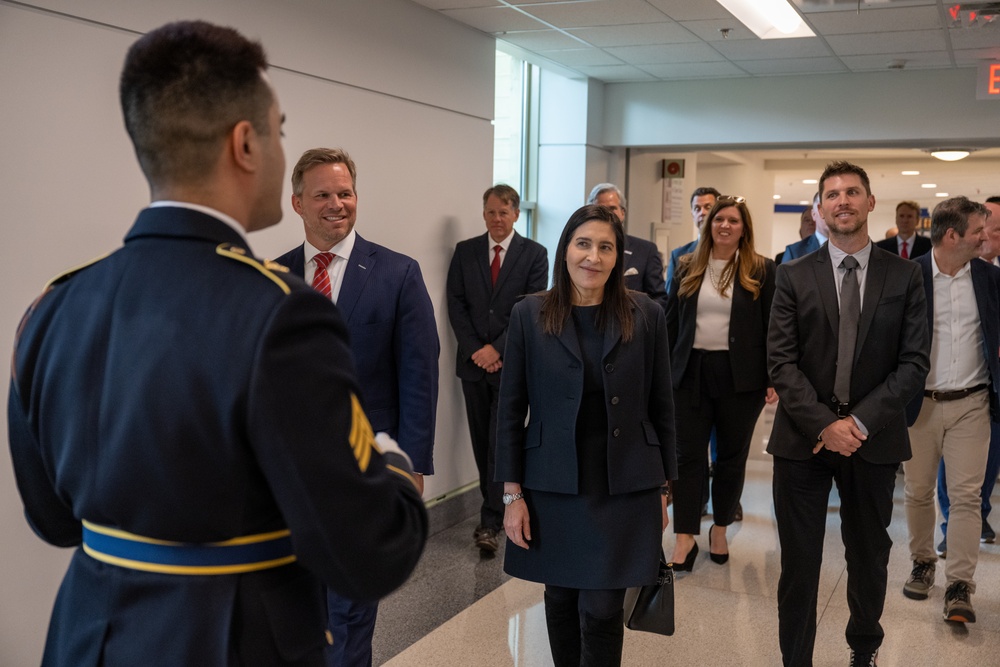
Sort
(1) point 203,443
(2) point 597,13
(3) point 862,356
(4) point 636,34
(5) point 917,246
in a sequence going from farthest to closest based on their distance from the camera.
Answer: (5) point 917,246
(4) point 636,34
(2) point 597,13
(3) point 862,356
(1) point 203,443

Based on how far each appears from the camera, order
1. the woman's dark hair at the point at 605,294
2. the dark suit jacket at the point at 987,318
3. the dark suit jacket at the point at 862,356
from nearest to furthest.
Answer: the woman's dark hair at the point at 605,294 → the dark suit jacket at the point at 862,356 → the dark suit jacket at the point at 987,318

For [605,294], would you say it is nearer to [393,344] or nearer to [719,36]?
[393,344]

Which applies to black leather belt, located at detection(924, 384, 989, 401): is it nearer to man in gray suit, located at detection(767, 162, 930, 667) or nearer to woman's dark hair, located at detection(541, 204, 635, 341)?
man in gray suit, located at detection(767, 162, 930, 667)

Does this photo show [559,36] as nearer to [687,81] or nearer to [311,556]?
[687,81]

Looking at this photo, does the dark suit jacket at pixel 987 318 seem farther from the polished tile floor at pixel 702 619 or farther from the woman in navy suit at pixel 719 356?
the polished tile floor at pixel 702 619

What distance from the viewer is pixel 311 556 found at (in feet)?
3.90

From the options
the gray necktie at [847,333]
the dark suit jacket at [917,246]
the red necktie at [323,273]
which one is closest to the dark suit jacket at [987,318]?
the gray necktie at [847,333]

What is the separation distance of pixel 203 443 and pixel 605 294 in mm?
1927

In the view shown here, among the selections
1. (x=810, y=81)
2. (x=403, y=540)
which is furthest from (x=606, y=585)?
(x=810, y=81)

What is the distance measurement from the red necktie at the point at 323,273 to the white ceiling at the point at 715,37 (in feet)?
8.83

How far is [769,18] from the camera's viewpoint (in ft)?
19.0

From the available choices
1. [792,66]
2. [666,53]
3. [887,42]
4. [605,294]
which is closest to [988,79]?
[887,42]

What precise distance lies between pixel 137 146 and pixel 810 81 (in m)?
6.86

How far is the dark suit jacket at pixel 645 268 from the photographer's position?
5.56m
